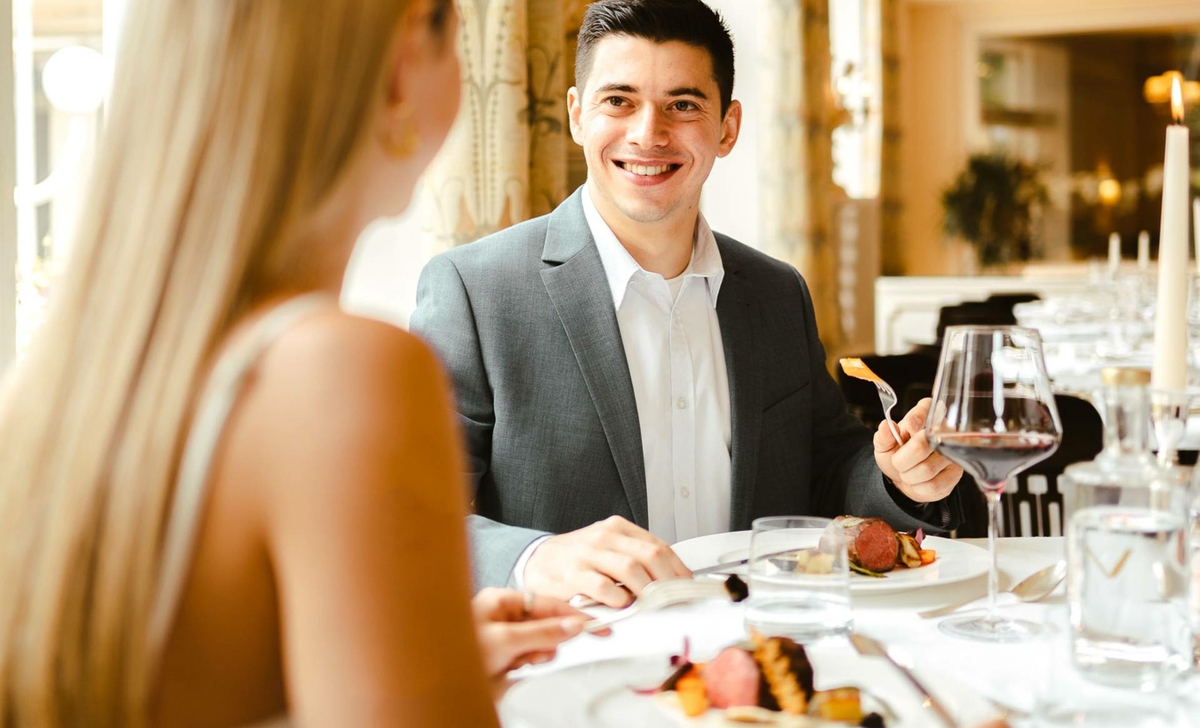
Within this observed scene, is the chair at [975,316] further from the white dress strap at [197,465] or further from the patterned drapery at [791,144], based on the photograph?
the white dress strap at [197,465]

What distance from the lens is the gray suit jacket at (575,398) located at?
1.81 m

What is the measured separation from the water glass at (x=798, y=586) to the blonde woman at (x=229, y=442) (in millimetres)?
470

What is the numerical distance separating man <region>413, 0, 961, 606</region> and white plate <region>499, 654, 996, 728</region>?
67 cm

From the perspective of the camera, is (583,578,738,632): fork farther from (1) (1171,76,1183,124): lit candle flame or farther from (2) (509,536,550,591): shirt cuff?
(1) (1171,76,1183,124): lit candle flame

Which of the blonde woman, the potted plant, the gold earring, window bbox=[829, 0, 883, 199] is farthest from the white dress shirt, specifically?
the potted plant

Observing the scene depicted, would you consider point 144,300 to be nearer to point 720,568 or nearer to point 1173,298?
point 720,568

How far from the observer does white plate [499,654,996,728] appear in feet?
2.93

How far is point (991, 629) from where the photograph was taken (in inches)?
45.7

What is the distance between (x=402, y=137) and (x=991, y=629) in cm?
76

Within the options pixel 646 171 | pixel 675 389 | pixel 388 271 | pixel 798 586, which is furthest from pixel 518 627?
pixel 388 271

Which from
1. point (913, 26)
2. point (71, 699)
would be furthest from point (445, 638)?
point (913, 26)

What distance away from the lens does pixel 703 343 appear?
79.3 inches

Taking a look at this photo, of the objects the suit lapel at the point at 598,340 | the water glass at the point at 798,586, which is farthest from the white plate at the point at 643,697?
the suit lapel at the point at 598,340

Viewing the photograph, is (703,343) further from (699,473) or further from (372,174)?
(372,174)
